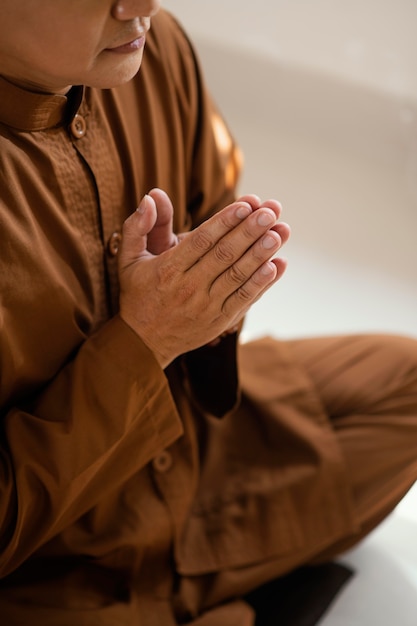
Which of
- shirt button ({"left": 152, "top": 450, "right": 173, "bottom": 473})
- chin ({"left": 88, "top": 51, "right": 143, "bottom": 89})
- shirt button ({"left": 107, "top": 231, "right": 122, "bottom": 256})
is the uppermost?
chin ({"left": 88, "top": 51, "right": 143, "bottom": 89})

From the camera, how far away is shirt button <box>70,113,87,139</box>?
3.22ft

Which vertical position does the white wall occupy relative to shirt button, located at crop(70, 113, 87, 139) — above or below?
below

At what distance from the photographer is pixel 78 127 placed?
99 cm


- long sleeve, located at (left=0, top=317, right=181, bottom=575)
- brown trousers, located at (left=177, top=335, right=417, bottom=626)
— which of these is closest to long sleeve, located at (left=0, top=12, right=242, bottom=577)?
long sleeve, located at (left=0, top=317, right=181, bottom=575)

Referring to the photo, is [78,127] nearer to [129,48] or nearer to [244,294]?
[129,48]

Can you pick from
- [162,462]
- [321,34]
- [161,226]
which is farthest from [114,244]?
[321,34]

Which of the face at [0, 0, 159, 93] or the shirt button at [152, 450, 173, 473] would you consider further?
the shirt button at [152, 450, 173, 473]

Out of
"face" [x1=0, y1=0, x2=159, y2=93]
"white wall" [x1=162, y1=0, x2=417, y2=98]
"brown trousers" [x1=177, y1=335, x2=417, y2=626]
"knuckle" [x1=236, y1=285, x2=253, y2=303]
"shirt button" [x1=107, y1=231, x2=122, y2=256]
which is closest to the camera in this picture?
"face" [x1=0, y1=0, x2=159, y2=93]

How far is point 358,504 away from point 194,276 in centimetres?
48

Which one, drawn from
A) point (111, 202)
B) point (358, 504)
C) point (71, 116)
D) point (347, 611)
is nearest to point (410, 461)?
point (358, 504)

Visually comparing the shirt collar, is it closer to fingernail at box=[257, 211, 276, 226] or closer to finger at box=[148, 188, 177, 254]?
finger at box=[148, 188, 177, 254]

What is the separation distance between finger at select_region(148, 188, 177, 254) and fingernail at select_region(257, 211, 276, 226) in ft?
0.45

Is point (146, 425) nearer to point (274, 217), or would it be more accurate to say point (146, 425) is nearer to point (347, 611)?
point (274, 217)

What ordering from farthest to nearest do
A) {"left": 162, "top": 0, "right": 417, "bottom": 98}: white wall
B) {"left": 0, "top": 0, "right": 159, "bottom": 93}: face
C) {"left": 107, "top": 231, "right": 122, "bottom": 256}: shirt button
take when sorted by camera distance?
{"left": 162, "top": 0, "right": 417, "bottom": 98}: white wall
{"left": 107, "top": 231, "right": 122, "bottom": 256}: shirt button
{"left": 0, "top": 0, "right": 159, "bottom": 93}: face
